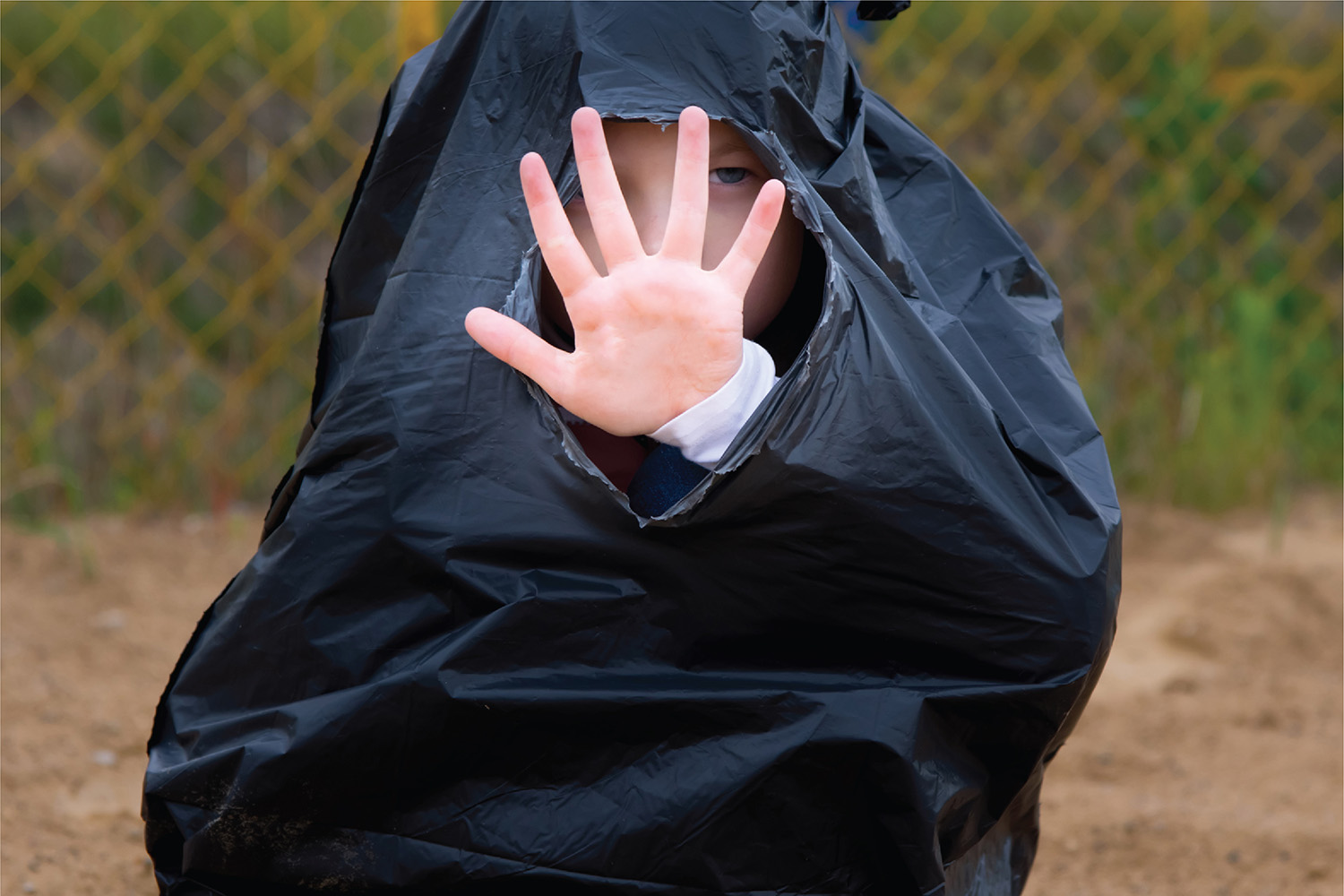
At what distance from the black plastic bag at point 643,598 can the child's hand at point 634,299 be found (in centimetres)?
5

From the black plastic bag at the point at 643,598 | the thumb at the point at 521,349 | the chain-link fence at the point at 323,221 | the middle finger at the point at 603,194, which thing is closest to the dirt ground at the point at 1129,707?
the chain-link fence at the point at 323,221

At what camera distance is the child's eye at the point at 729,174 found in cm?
96

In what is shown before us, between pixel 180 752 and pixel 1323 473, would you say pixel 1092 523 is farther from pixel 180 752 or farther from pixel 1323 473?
pixel 1323 473

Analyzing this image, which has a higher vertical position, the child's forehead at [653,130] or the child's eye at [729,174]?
the child's forehead at [653,130]

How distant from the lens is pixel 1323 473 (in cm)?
297

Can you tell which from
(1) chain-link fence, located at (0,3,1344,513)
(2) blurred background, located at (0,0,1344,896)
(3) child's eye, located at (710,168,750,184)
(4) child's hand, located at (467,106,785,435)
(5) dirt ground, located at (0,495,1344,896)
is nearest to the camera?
(4) child's hand, located at (467,106,785,435)

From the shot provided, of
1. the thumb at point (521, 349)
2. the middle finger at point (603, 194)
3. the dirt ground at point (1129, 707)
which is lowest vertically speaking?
the dirt ground at point (1129, 707)

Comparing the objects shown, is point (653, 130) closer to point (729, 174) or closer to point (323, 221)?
point (729, 174)

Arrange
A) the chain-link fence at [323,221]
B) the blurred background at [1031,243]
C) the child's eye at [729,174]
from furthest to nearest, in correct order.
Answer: the chain-link fence at [323,221] → the blurred background at [1031,243] → the child's eye at [729,174]

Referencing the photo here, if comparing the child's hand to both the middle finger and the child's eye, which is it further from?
the child's eye

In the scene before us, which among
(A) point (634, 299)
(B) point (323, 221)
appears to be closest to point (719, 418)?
(A) point (634, 299)

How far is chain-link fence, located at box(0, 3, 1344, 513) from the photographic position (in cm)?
266

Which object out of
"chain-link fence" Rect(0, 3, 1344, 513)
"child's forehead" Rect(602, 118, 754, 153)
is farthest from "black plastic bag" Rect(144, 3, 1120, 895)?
"chain-link fence" Rect(0, 3, 1344, 513)

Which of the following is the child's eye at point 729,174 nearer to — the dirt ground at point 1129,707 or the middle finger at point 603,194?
the middle finger at point 603,194
